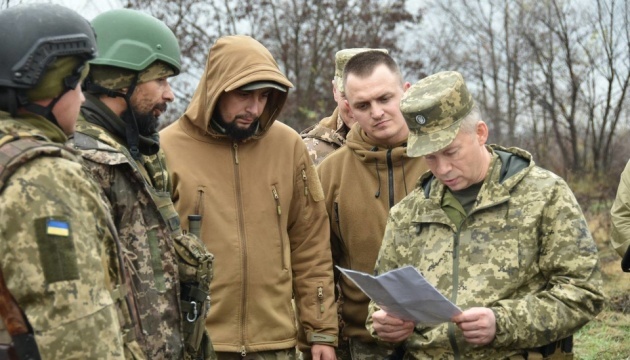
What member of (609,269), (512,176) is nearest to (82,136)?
(512,176)

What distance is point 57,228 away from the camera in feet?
9.06

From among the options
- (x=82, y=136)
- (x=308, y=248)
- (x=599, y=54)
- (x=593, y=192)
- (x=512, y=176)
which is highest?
(x=82, y=136)

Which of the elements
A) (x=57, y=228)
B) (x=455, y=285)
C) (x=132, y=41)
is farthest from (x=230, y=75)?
(x=57, y=228)

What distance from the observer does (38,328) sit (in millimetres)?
2738

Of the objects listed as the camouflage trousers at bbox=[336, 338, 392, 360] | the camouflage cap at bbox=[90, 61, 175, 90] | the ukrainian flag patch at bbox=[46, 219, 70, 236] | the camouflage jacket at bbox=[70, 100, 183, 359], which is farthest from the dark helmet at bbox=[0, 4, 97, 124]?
the camouflage trousers at bbox=[336, 338, 392, 360]

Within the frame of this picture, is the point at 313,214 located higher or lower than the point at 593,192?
higher

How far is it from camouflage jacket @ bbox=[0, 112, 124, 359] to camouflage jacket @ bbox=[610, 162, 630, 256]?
459cm

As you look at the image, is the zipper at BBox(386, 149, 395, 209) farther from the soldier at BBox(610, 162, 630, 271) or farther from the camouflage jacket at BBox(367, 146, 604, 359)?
the soldier at BBox(610, 162, 630, 271)

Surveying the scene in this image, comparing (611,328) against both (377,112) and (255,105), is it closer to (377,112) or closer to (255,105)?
(377,112)

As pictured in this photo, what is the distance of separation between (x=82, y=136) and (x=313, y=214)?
156 centimetres

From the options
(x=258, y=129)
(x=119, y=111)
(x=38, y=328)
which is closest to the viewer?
(x=38, y=328)

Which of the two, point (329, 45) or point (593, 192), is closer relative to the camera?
point (593, 192)

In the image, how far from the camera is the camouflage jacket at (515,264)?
3.84 m

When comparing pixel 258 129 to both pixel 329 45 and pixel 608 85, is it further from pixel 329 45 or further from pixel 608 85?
pixel 608 85
